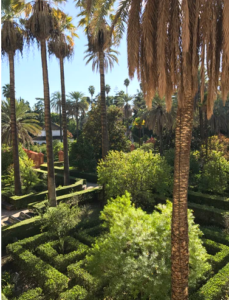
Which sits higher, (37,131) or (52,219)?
(37,131)

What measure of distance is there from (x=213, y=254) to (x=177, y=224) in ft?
17.3

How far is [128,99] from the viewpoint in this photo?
1986 inches

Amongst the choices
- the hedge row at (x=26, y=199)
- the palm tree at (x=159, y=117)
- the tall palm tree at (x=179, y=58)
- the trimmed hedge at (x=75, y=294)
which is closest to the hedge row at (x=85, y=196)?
the hedge row at (x=26, y=199)

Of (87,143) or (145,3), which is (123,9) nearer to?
(145,3)

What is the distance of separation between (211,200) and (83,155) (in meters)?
14.9

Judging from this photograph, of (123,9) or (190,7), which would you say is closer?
(190,7)

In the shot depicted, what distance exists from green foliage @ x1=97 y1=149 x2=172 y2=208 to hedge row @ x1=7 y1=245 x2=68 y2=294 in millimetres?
6266

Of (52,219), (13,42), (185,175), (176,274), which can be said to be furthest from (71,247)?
(13,42)

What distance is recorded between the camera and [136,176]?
602 inches

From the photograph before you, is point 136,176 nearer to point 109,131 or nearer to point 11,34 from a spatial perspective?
point 11,34

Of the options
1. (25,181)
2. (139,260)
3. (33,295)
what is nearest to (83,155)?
(25,181)

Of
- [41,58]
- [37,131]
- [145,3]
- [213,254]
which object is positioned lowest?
[213,254]

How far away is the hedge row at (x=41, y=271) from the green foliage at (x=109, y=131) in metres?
19.4

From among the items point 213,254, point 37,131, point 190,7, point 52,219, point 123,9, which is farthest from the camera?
point 37,131
